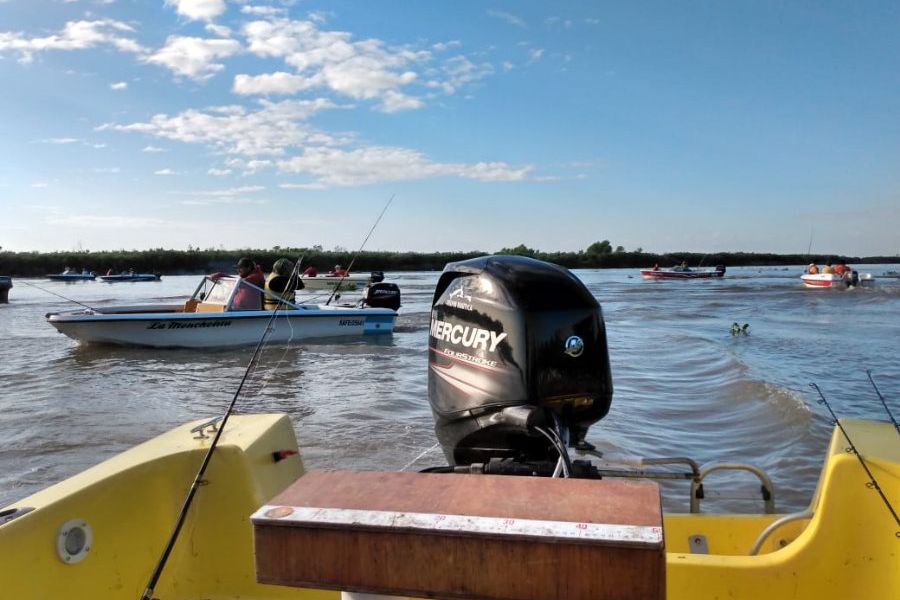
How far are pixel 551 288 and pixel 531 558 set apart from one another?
6.16 ft

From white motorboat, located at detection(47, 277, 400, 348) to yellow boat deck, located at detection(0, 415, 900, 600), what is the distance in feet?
31.6

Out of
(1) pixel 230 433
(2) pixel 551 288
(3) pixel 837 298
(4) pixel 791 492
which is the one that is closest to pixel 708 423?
(4) pixel 791 492

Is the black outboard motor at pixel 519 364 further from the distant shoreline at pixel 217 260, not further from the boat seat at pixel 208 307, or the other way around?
the distant shoreline at pixel 217 260

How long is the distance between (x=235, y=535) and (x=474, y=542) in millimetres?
1766

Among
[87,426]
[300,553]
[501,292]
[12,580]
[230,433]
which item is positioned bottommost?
[87,426]

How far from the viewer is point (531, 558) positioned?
1118 mm

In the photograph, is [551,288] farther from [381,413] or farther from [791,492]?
[381,413]

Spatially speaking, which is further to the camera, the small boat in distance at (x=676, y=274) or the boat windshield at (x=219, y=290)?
the small boat in distance at (x=676, y=274)

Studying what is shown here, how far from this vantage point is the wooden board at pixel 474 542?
1091 mm

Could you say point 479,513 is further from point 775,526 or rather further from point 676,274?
point 676,274

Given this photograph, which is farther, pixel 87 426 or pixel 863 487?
pixel 87 426

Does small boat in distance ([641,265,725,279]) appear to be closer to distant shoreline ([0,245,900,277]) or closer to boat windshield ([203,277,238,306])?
distant shoreline ([0,245,900,277])

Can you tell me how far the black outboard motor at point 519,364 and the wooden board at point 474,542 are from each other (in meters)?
1.35

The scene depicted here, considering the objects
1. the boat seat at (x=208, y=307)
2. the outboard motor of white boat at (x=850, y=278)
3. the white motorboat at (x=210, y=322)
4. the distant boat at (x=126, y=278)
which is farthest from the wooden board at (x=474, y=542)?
the distant boat at (x=126, y=278)
